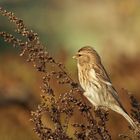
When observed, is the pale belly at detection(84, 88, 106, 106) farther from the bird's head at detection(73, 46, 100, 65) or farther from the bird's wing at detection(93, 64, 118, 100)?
the bird's head at detection(73, 46, 100, 65)

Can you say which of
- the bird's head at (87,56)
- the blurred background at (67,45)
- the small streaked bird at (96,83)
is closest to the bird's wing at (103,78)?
the small streaked bird at (96,83)

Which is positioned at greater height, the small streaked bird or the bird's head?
the bird's head

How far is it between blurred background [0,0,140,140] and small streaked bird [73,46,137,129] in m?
1.90

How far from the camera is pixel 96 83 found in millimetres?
9391

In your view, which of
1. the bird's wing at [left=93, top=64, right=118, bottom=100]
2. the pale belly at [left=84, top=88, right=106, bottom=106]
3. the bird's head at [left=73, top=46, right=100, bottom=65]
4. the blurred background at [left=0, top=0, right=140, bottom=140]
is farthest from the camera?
the blurred background at [left=0, top=0, right=140, bottom=140]

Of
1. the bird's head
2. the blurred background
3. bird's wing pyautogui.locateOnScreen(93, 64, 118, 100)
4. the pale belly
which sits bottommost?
the pale belly

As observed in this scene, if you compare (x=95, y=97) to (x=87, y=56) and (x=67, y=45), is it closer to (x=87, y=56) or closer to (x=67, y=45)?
(x=87, y=56)

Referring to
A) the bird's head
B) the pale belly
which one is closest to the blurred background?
the bird's head

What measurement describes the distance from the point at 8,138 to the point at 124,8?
16334mm

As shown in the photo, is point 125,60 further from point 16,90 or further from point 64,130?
point 64,130

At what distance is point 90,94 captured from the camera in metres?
9.27

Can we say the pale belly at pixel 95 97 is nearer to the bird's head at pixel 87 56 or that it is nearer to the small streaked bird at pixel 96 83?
the small streaked bird at pixel 96 83

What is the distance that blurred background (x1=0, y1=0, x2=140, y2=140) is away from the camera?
42.1 feet

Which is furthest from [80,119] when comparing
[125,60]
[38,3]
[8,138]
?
[38,3]
